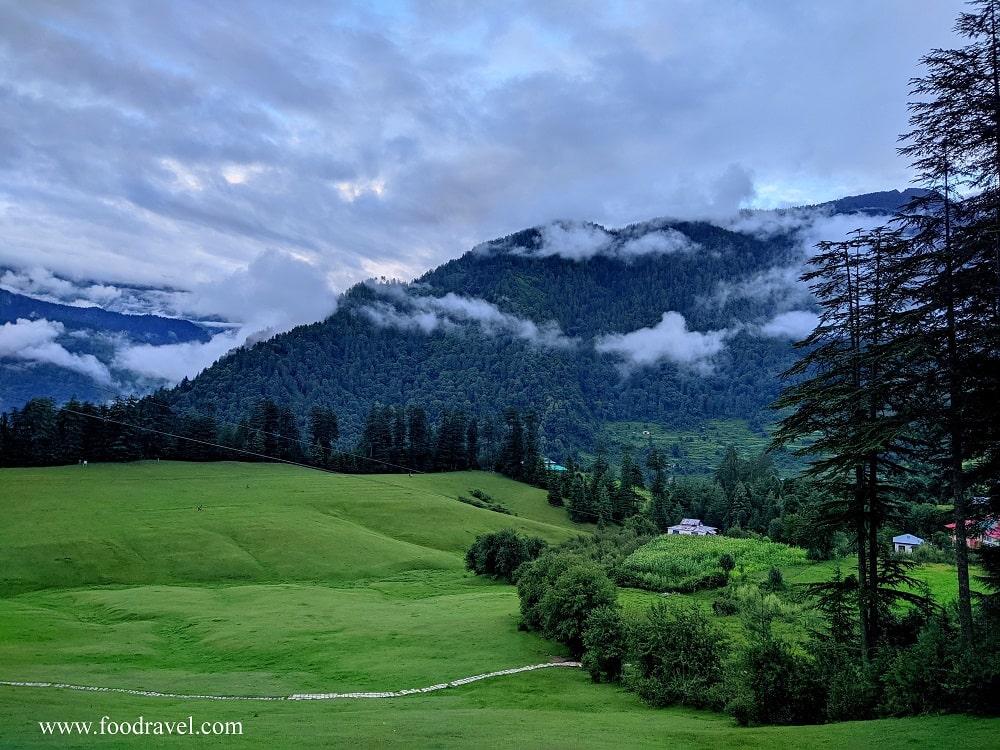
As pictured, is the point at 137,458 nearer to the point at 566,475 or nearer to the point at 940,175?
the point at 566,475

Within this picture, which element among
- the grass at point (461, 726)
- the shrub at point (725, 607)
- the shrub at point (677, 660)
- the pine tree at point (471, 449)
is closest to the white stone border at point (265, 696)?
the grass at point (461, 726)

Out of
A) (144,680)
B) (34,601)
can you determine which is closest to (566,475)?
(34,601)

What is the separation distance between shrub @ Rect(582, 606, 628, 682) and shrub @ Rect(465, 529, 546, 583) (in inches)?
1414

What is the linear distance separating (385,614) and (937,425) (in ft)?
148

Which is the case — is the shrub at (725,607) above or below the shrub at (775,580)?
below

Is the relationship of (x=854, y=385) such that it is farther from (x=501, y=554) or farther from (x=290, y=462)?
(x=290, y=462)

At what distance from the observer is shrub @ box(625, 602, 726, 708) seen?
30938 millimetres

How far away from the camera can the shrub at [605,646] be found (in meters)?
38.3

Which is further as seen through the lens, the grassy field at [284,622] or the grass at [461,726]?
the grassy field at [284,622]

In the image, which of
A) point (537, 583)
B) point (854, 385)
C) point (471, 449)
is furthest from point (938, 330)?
point (471, 449)

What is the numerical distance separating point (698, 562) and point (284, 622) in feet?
146

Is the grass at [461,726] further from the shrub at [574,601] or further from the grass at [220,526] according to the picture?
the grass at [220,526]

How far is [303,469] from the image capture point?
135 m

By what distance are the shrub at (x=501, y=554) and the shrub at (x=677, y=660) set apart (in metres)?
40.9
